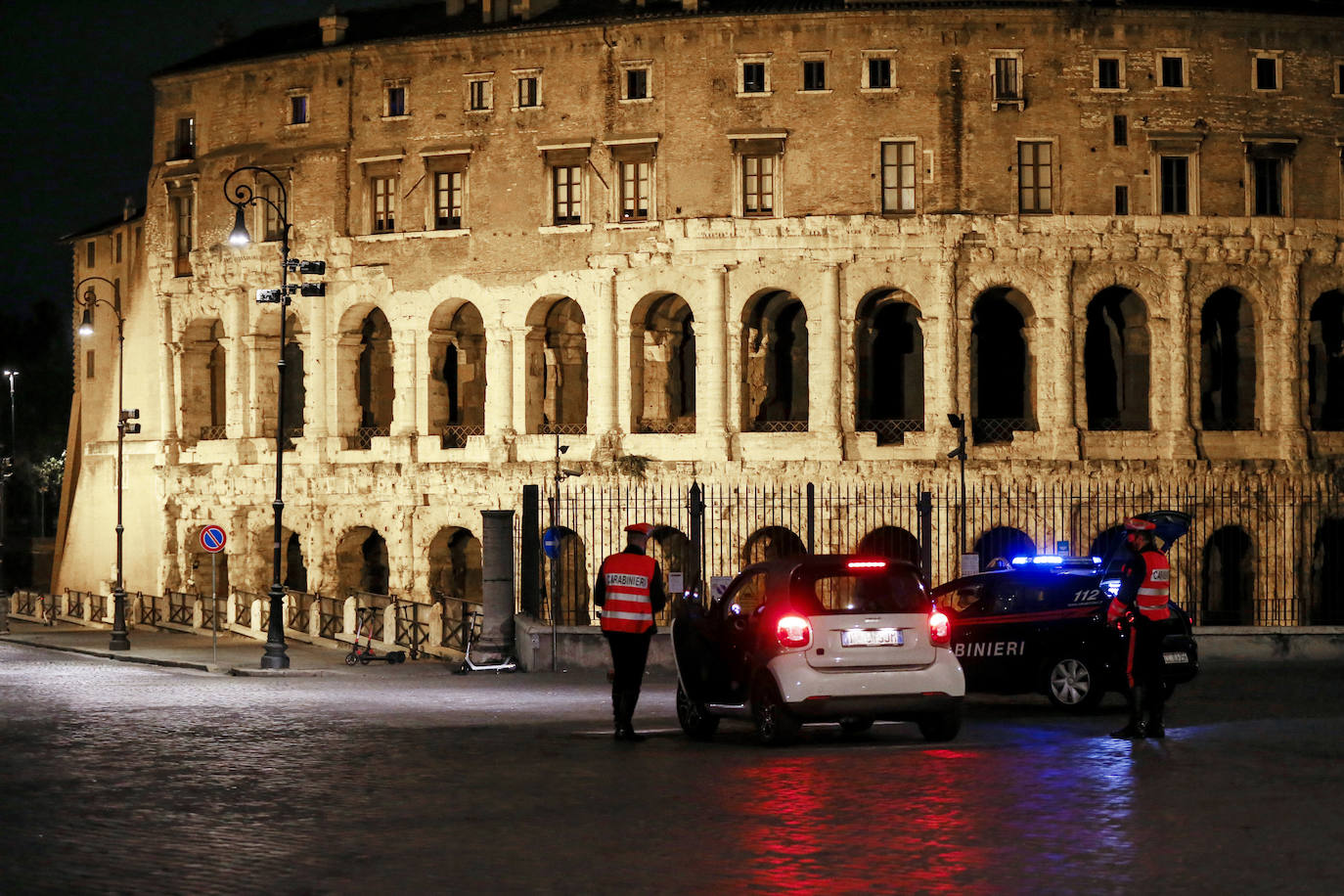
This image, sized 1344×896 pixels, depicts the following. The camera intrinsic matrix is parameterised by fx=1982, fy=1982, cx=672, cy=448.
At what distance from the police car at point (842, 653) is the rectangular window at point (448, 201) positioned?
3195 centimetres

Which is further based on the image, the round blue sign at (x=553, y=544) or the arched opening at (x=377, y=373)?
the arched opening at (x=377, y=373)

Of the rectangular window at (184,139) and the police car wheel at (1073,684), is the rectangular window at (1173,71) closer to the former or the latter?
the rectangular window at (184,139)

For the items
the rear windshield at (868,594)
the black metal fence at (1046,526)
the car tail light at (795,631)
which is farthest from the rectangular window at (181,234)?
the car tail light at (795,631)

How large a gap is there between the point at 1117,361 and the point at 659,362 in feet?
34.9

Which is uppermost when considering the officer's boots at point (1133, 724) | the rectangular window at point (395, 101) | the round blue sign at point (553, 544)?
the rectangular window at point (395, 101)

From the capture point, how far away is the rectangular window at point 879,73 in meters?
42.7

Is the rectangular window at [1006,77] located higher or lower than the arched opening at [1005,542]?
higher

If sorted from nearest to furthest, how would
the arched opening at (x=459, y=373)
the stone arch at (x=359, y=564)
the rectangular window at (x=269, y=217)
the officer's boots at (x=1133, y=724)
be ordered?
the officer's boots at (x=1133, y=724) → the arched opening at (x=459, y=373) → the stone arch at (x=359, y=564) → the rectangular window at (x=269, y=217)

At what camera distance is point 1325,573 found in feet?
145

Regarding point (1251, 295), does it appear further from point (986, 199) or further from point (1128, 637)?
point (1128, 637)

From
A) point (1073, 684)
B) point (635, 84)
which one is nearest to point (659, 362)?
point (635, 84)

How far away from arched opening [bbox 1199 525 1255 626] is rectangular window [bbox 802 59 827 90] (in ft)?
43.3

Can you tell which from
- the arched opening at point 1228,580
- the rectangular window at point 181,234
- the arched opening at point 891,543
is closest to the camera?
the arched opening at point 891,543

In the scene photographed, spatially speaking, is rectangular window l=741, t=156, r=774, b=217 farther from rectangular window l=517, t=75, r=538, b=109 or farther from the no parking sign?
the no parking sign
